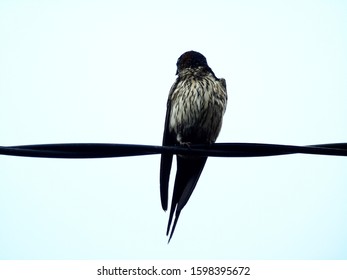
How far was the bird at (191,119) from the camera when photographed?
17.0 feet

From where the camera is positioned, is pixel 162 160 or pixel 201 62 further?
pixel 201 62

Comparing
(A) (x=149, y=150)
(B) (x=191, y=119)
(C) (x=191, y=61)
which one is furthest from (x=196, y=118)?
(A) (x=149, y=150)

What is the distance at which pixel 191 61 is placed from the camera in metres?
5.83

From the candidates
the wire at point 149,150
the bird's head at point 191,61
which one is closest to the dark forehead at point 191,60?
the bird's head at point 191,61

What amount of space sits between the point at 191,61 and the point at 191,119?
955mm

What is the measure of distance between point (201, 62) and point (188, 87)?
609 mm

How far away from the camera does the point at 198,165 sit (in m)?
5.45

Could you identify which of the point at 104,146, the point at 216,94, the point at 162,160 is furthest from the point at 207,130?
the point at 104,146

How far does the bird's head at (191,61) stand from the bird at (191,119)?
21 cm

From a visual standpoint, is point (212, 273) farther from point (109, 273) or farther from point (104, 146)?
point (104, 146)

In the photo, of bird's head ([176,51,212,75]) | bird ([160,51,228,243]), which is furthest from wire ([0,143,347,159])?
bird's head ([176,51,212,75])

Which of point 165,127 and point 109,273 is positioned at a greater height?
point 165,127

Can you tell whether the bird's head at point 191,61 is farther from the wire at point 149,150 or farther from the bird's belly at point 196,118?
the wire at point 149,150

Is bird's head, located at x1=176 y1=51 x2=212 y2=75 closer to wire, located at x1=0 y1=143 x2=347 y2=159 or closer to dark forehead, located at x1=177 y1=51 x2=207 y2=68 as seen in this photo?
dark forehead, located at x1=177 y1=51 x2=207 y2=68
